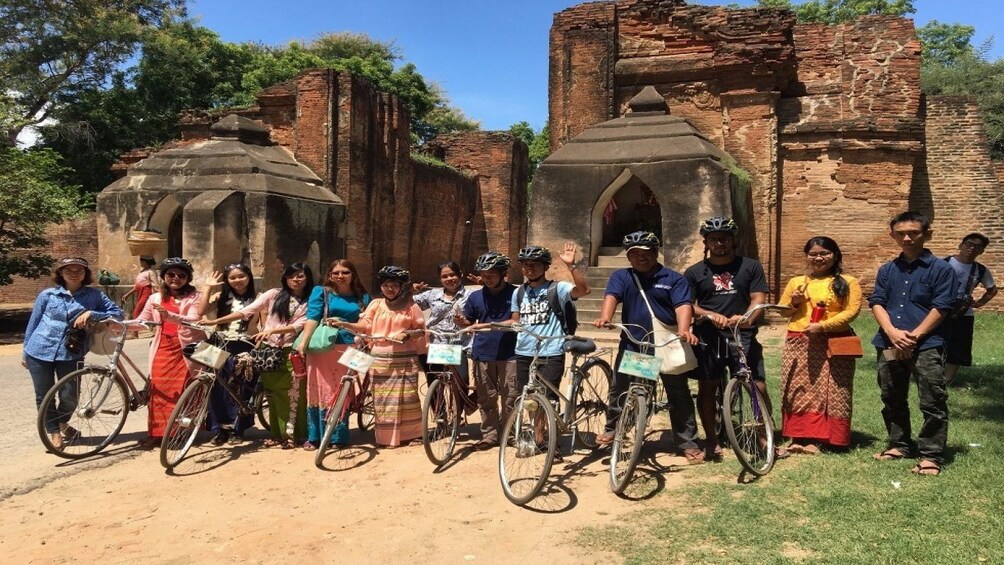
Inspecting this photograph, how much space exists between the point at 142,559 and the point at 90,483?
1443 millimetres

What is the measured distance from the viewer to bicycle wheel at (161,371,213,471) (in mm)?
4660

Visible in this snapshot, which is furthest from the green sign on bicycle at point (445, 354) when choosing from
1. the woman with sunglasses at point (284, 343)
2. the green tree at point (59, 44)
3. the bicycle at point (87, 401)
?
Result: the green tree at point (59, 44)

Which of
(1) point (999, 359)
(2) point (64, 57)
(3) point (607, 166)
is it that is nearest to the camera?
(1) point (999, 359)

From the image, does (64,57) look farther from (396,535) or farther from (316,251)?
(396,535)

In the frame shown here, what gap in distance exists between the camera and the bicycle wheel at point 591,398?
482cm

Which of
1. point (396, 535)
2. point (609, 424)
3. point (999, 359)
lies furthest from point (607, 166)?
point (396, 535)

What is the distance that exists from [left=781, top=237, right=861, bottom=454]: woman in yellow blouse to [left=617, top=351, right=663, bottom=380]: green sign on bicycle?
119 cm

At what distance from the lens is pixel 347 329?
4.89 meters

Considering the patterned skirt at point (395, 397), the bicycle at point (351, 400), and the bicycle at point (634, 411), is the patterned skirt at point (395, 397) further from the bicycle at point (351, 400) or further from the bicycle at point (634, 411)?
the bicycle at point (634, 411)

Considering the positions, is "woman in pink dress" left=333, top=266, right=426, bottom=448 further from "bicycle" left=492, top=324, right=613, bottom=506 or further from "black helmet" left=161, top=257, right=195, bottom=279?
"black helmet" left=161, top=257, right=195, bottom=279

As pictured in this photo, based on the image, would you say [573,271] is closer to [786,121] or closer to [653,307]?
[653,307]

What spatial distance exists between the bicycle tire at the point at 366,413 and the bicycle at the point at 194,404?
0.89m

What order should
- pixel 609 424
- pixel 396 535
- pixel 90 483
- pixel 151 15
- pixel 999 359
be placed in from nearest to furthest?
pixel 396 535 < pixel 90 483 < pixel 609 424 < pixel 999 359 < pixel 151 15

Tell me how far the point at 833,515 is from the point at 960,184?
13189 millimetres
